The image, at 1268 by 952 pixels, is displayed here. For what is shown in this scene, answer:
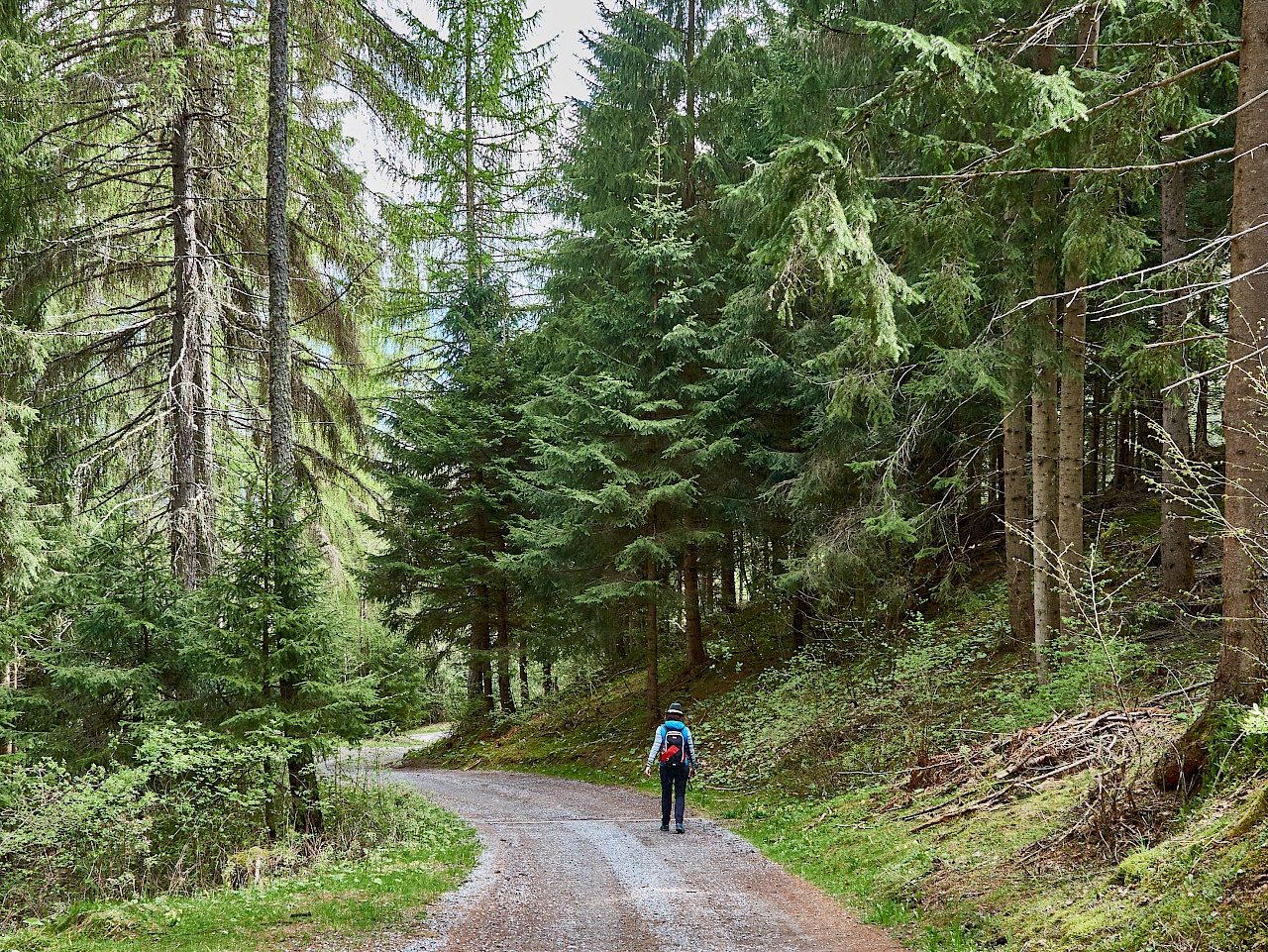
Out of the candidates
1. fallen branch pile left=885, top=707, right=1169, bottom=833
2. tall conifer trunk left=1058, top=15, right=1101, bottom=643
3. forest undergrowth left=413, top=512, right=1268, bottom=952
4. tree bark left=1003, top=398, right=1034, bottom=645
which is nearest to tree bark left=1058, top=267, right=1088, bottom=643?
tall conifer trunk left=1058, top=15, right=1101, bottom=643

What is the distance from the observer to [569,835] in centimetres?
1127

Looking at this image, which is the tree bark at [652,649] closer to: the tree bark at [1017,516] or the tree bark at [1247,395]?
the tree bark at [1017,516]

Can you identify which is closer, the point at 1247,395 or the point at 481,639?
the point at 1247,395

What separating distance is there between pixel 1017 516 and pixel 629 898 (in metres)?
8.56

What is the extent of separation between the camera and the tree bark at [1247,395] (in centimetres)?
588

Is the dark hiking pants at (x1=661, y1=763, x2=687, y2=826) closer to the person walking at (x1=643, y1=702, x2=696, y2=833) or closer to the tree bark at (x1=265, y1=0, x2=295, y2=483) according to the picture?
the person walking at (x1=643, y1=702, x2=696, y2=833)

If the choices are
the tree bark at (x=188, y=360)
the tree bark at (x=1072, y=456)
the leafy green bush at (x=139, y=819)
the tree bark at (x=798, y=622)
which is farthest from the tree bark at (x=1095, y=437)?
the tree bark at (x=188, y=360)

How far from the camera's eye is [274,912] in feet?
23.8

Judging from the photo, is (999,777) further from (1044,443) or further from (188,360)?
(188,360)

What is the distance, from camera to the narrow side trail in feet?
22.2

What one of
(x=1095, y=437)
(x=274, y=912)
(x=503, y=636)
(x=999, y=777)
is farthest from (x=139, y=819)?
(x=1095, y=437)

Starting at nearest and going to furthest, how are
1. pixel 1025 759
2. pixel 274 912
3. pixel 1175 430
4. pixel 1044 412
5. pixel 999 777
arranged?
pixel 274 912 → pixel 1025 759 → pixel 999 777 → pixel 1044 412 → pixel 1175 430

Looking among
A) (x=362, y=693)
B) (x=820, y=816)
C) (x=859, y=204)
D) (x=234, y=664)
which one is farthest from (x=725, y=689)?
(x=859, y=204)

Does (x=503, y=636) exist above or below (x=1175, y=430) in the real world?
below
